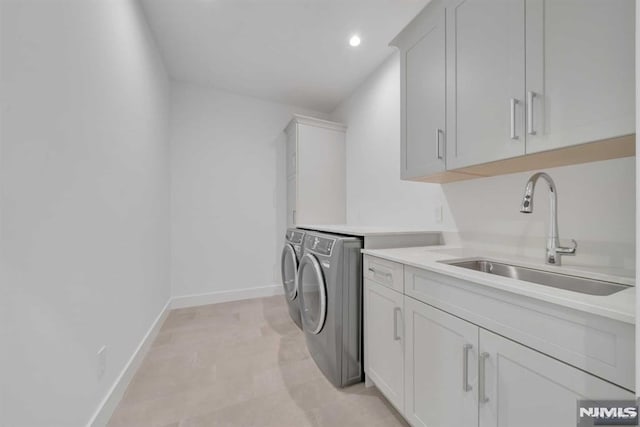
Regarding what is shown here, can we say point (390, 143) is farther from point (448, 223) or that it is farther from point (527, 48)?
point (527, 48)

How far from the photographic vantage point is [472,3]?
3.98 feet

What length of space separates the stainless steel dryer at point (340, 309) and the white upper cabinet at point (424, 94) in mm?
654

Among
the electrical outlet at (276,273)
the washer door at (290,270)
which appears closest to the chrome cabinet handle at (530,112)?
the washer door at (290,270)

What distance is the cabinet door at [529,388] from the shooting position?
63cm

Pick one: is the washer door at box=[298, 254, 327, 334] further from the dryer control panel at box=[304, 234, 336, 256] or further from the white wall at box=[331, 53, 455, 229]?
the white wall at box=[331, 53, 455, 229]

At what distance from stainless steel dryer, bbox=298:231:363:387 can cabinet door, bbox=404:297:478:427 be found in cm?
41

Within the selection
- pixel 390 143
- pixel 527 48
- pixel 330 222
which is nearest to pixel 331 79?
pixel 390 143

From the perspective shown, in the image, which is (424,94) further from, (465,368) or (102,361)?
(102,361)

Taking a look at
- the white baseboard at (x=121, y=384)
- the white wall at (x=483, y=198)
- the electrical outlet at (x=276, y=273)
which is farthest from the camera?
the electrical outlet at (x=276, y=273)

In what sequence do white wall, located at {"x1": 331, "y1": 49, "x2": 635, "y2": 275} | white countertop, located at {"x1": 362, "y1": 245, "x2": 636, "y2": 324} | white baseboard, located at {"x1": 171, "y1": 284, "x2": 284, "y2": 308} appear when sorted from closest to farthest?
white countertop, located at {"x1": 362, "y1": 245, "x2": 636, "y2": 324} → white wall, located at {"x1": 331, "y1": 49, "x2": 635, "y2": 275} → white baseboard, located at {"x1": 171, "y1": 284, "x2": 284, "y2": 308}

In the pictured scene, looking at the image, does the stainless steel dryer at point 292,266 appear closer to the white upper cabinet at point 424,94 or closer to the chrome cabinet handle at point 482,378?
the white upper cabinet at point 424,94

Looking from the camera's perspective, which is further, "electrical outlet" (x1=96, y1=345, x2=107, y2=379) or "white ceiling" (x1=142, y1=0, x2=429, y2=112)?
"white ceiling" (x1=142, y1=0, x2=429, y2=112)

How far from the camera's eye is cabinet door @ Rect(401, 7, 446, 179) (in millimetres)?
1410

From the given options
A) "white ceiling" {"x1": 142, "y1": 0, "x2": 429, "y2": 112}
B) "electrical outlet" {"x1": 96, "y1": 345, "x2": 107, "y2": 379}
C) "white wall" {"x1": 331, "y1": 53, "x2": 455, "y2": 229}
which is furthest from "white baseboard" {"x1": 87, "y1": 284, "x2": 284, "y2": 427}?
"white ceiling" {"x1": 142, "y1": 0, "x2": 429, "y2": 112}
